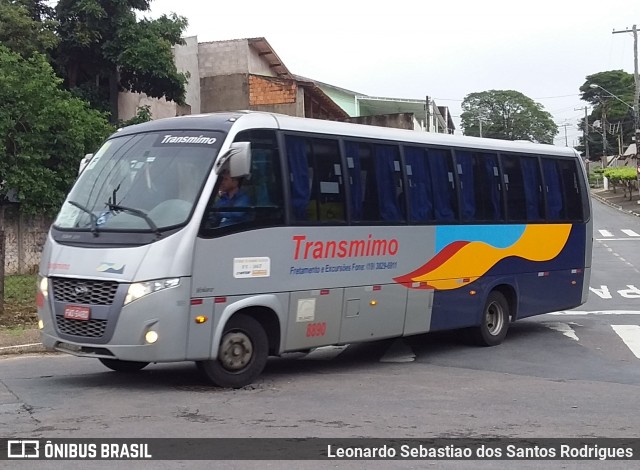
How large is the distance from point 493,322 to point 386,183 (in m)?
3.46

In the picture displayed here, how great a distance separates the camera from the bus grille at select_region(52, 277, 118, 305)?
8328 mm

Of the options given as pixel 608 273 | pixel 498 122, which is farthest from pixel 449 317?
pixel 498 122

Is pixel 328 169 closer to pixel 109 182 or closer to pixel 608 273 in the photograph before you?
pixel 109 182

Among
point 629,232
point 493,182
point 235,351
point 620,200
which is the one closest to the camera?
point 235,351

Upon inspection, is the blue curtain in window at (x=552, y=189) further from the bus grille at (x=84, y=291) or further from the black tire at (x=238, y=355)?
the bus grille at (x=84, y=291)

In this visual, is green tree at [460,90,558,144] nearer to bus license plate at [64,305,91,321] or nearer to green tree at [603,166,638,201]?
green tree at [603,166,638,201]

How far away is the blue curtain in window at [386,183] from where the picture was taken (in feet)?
35.9

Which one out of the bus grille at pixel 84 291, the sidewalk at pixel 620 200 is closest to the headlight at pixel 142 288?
the bus grille at pixel 84 291

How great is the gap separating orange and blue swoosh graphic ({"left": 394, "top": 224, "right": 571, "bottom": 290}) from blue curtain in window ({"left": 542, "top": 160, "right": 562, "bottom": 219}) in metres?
0.25

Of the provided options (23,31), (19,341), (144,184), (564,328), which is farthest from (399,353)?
(23,31)

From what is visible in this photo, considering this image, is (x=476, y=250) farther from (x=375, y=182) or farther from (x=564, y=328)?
(x=564, y=328)

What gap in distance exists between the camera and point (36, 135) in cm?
2283

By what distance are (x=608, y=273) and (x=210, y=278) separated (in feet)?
61.6

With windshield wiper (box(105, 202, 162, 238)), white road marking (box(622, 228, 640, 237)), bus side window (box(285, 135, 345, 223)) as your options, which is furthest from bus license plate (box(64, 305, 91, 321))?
white road marking (box(622, 228, 640, 237))
